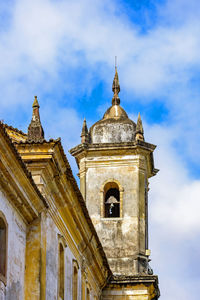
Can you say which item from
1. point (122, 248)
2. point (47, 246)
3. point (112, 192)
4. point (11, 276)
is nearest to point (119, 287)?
point (122, 248)

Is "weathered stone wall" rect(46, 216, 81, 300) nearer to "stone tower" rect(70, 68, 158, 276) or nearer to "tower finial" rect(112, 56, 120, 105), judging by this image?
"stone tower" rect(70, 68, 158, 276)

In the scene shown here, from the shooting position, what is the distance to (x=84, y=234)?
21.6m

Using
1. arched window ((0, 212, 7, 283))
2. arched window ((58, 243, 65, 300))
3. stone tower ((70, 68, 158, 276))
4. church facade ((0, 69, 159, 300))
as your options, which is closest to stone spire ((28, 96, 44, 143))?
church facade ((0, 69, 159, 300))

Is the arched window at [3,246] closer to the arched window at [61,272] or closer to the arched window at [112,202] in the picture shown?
the arched window at [61,272]

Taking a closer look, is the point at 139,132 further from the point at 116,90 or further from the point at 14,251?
the point at 14,251

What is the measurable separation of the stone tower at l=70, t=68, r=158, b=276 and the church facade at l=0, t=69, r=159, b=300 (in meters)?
0.04

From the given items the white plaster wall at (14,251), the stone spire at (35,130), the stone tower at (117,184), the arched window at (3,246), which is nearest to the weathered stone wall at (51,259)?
the white plaster wall at (14,251)

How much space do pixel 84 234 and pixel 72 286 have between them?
1502 millimetres

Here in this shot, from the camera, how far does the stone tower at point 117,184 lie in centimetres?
2998

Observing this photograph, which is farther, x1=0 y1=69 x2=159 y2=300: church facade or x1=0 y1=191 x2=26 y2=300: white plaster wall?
x1=0 y1=69 x2=159 y2=300: church facade

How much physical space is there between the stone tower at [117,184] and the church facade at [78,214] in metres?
0.04

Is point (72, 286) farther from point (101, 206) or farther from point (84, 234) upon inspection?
point (101, 206)

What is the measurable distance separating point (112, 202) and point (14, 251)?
53.9 ft

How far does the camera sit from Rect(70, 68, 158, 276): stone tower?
98.4ft
